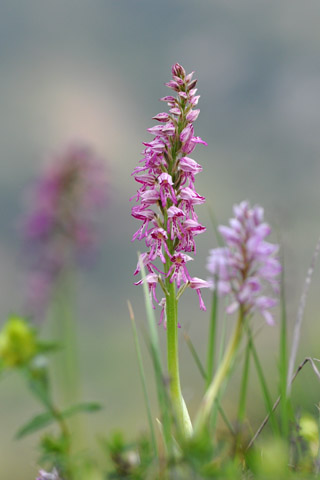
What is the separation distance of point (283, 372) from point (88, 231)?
285 centimetres

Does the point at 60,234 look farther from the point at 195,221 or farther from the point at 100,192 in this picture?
the point at 195,221

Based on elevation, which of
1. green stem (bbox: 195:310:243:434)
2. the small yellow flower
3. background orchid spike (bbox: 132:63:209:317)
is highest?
background orchid spike (bbox: 132:63:209:317)

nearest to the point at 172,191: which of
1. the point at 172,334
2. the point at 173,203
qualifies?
the point at 173,203

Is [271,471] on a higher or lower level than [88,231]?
lower

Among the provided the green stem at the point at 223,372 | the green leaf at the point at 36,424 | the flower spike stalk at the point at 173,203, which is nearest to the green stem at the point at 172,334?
the flower spike stalk at the point at 173,203

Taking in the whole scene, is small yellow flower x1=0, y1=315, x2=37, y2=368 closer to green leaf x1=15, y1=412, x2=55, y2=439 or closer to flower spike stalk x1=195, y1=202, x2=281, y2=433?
green leaf x1=15, y1=412, x2=55, y2=439

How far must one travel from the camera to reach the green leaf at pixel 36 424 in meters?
0.96

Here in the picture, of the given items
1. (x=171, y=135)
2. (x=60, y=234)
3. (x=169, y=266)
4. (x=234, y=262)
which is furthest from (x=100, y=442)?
(x=60, y=234)

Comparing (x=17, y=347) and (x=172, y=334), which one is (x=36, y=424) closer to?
Result: (x=17, y=347)

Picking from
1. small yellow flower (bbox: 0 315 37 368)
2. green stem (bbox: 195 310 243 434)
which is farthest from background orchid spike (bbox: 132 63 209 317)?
small yellow flower (bbox: 0 315 37 368)

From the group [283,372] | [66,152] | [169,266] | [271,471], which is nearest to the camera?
[271,471]

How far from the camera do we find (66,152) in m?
3.89

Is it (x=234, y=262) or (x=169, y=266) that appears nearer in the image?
(x=234, y=262)

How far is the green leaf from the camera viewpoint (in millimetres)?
957
